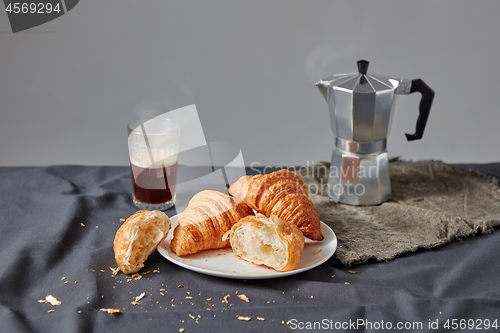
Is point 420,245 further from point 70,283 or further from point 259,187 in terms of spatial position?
point 70,283

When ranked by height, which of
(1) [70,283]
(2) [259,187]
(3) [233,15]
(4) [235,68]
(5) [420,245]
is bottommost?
(5) [420,245]

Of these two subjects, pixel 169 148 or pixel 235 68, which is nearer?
pixel 169 148

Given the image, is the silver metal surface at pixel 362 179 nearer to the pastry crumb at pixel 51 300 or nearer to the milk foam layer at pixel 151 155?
the milk foam layer at pixel 151 155

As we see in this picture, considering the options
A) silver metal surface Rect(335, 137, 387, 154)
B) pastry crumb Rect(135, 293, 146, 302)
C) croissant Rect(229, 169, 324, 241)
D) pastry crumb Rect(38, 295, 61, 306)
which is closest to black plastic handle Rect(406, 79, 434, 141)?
silver metal surface Rect(335, 137, 387, 154)

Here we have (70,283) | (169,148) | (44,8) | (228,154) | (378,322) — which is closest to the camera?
(378,322)

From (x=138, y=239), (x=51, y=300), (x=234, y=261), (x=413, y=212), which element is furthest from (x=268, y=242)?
(x=413, y=212)

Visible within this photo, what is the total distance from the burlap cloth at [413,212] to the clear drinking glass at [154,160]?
0.56 metres

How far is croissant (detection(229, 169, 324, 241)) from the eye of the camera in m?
1.21

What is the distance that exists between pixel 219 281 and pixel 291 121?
82 centimetres

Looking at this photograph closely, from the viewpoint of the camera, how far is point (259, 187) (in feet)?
4.06

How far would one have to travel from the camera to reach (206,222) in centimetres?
116

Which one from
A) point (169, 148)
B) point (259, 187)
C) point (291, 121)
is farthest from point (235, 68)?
point (259, 187)

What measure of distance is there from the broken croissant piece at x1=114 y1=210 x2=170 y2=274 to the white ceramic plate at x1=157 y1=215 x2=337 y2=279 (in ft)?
0.14

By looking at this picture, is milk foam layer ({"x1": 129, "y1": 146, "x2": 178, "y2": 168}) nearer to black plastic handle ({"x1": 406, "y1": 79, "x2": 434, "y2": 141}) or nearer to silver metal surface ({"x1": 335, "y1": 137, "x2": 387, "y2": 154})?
silver metal surface ({"x1": 335, "y1": 137, "x2": 387, "y2": 154})
